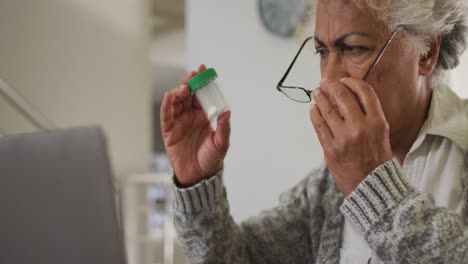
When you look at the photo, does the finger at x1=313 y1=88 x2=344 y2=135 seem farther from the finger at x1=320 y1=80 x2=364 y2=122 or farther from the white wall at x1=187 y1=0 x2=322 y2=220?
the white wall at x1=187 y1=0 x2=322 y2=220

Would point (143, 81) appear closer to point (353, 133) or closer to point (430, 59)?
point (430, 59)

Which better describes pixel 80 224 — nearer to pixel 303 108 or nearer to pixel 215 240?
pixel 215 240

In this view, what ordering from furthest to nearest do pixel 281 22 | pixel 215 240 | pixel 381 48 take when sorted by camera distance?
pixel 281 22, pixel 215 240, pixel 381 48

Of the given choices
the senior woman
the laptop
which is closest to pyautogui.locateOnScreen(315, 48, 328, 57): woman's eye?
the senior woman

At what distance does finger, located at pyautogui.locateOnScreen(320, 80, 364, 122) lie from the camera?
76 centimetres

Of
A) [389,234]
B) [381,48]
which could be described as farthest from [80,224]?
[381,48]

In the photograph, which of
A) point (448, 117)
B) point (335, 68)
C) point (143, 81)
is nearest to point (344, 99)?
point (335, 68)

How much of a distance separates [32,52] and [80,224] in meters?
2.73

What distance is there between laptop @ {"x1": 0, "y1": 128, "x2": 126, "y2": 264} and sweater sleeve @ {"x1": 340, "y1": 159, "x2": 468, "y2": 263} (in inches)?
13.9

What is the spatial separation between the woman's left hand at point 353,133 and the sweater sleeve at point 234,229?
31 centimetres

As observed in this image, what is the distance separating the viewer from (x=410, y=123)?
99 cm

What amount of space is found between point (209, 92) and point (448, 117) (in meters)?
0.45

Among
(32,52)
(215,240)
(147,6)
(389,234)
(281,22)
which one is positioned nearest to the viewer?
(389,234)

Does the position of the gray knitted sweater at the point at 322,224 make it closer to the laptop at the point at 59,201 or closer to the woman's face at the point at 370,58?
the woman's face at the point at 370,58
